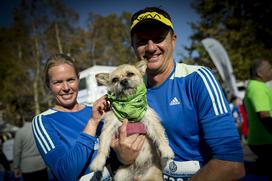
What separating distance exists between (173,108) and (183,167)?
55cm

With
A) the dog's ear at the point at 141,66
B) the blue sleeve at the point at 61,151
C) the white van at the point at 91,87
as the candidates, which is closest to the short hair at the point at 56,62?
the blue sleeve at the point at 61,151

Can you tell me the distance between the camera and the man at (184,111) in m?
1.98

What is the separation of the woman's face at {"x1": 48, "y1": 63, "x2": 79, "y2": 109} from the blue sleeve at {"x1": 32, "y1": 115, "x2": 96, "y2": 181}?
1.06ft

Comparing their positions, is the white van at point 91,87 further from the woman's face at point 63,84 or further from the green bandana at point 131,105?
the green bandana at point 131,105

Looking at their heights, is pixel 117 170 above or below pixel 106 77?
below

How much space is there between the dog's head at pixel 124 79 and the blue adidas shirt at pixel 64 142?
527 mm

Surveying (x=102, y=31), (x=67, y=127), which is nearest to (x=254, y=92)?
(x=67, y=127)

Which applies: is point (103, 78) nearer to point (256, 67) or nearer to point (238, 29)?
point (256, 67)

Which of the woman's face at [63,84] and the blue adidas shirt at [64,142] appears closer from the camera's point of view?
the blue adidas shirt at [64,142]

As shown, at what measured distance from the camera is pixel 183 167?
7.63ft

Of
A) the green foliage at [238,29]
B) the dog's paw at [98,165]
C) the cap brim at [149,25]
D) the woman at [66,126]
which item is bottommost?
the dog's paw at [98,165]

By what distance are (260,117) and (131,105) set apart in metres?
2.64

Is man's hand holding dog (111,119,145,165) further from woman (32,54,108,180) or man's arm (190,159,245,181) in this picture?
man's arm (190,159,245,181)

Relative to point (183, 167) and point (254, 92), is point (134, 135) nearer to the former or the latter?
point (183, 167)
